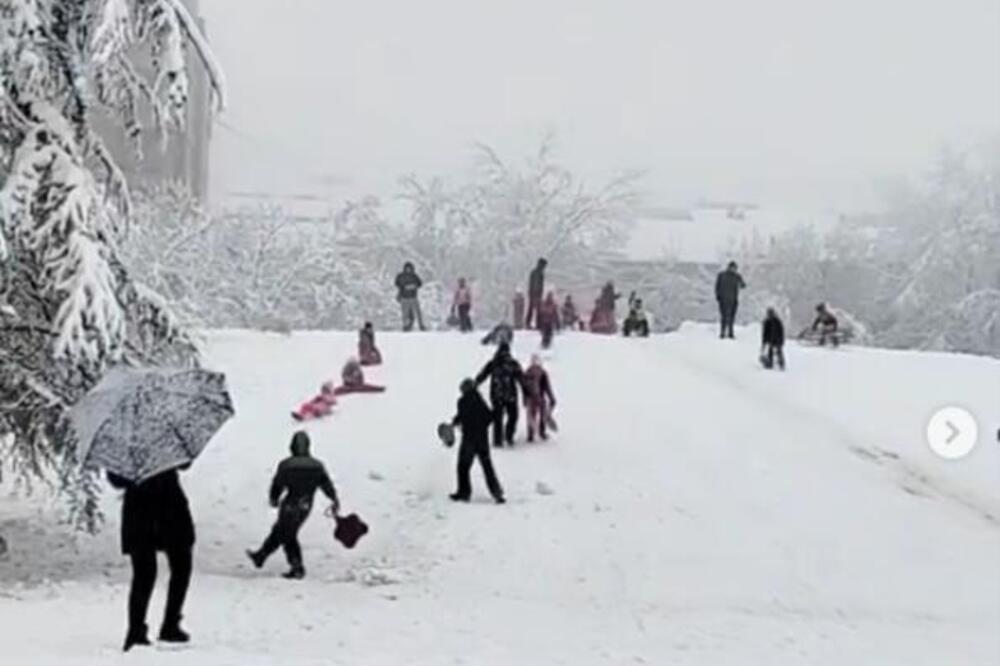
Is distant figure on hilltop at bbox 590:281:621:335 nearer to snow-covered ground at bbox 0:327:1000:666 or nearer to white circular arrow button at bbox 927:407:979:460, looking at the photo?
snow-covered ground at bbox 0:327:1000:666

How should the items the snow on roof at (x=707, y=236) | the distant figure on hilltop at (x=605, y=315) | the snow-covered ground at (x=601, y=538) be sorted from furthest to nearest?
1. the snow on roof at (x=707, y=236)
2. the distant figure on hilltop at (x=605, y=315)
3. the snow-covered ground at (x=601, y=538)

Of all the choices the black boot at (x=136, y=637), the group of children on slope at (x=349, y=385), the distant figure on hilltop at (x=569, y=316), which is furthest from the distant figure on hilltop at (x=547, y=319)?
the black boot at (x=136, y=637)

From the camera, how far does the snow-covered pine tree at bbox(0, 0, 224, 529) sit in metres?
13.9

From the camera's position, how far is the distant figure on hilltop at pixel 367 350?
2767cm

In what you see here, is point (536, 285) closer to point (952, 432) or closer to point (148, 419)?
point (952, 432)

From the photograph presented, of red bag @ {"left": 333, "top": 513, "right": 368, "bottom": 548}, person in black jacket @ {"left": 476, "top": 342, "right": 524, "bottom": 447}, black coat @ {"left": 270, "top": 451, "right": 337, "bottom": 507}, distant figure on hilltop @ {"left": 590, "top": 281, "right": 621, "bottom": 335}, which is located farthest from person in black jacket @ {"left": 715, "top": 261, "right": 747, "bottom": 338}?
black coat @ {"left": 270, "top": 451, "right": 337, "bottom": 507}

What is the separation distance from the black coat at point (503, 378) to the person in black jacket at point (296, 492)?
5899 millimetres

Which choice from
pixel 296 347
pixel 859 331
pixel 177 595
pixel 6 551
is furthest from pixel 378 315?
pixel 177 595

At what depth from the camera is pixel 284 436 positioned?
72.5 feet

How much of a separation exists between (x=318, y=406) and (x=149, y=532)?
13.5 meters

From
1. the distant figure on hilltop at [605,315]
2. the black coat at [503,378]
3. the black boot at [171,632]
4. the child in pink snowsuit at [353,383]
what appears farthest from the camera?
the distant figure on hilltop at [605,315]

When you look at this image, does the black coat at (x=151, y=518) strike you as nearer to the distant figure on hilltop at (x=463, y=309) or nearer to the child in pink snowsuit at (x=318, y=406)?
the child in pink snowsuit at (x=318, y=406)

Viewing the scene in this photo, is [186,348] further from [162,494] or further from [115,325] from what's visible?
[162,494]

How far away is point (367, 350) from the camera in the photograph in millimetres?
27859
